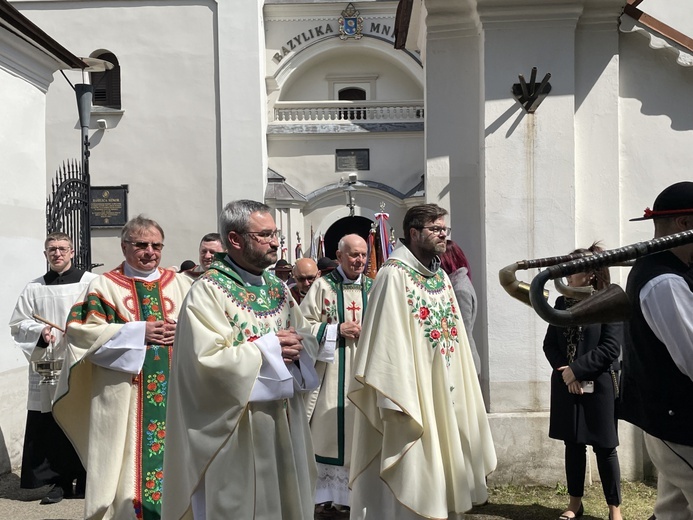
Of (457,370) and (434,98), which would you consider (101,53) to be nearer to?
(434,98)

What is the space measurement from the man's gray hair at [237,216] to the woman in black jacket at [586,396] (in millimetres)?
2486

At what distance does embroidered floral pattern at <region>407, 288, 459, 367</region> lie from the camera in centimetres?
508

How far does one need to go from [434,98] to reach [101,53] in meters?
16.6

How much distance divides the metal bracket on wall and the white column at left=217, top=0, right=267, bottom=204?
15.3 m

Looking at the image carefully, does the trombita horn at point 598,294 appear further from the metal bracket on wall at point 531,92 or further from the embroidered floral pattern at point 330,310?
the metal bracket on wall at point 531,92

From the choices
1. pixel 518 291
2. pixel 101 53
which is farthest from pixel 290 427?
pixel 101 53

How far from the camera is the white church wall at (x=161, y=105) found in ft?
70.5

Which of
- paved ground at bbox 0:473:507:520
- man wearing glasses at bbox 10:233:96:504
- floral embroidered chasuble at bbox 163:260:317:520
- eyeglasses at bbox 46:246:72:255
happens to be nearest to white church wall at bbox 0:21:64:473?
paved ground at bbox 0:473:507:520

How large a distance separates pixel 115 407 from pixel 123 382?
0.52ft

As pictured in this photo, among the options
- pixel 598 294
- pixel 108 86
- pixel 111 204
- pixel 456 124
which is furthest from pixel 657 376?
pixel 108 86

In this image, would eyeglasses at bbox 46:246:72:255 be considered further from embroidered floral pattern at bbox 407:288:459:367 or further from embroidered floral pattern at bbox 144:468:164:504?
embroidered floral pattern at bbox 407:288:459:367

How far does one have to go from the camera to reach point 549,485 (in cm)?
669

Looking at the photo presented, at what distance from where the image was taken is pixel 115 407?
17.6ft

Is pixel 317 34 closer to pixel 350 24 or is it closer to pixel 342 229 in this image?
pixel 350 24
